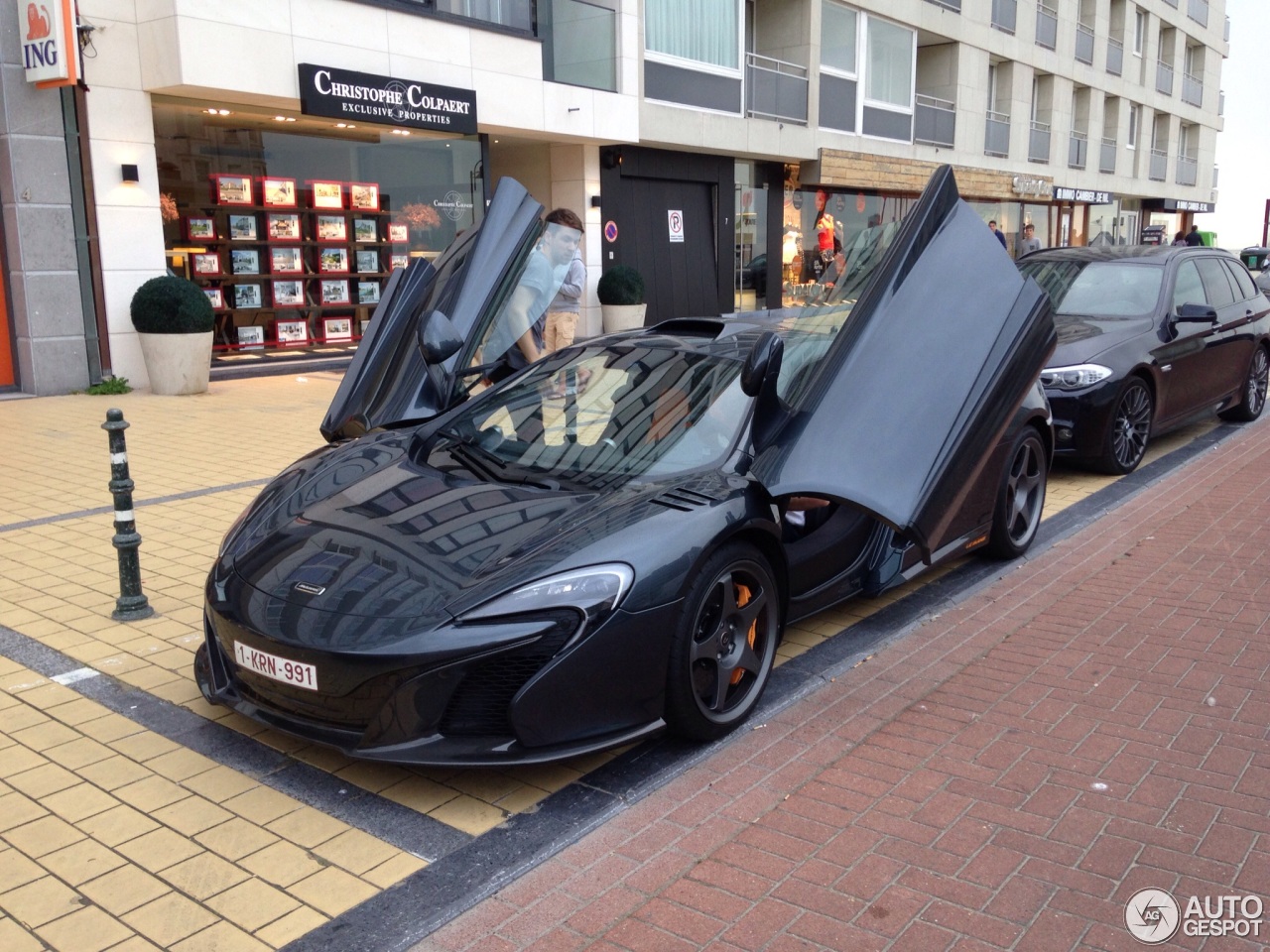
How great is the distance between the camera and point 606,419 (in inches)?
179

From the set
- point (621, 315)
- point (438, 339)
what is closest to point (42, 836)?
point (438, 339)

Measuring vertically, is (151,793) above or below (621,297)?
below

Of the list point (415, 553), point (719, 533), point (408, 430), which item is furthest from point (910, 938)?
point (408, 430)

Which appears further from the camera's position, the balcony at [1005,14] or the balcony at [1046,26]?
the balcony at [1046,26]

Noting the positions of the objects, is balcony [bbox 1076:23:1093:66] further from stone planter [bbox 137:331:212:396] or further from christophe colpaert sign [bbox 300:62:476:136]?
stone planter [bbox 137:331:212:396]

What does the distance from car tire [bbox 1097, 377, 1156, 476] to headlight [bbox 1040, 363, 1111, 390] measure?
25 centimetres

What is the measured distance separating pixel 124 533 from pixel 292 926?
8.90ft

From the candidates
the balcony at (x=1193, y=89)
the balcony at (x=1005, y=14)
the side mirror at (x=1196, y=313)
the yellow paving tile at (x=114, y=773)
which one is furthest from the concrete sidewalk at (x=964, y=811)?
the balcony at (x=1193, y=89)

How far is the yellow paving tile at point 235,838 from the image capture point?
3178mm

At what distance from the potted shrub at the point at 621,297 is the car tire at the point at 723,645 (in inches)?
562

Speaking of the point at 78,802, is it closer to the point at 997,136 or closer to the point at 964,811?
the point at 964,811

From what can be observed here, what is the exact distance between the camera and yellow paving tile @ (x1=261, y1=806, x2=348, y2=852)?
10.6ft

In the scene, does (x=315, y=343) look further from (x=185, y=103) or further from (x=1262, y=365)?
(x=1262, y=365)

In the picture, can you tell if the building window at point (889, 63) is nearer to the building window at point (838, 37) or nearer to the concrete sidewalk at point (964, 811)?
the building window at point (838, 37)
